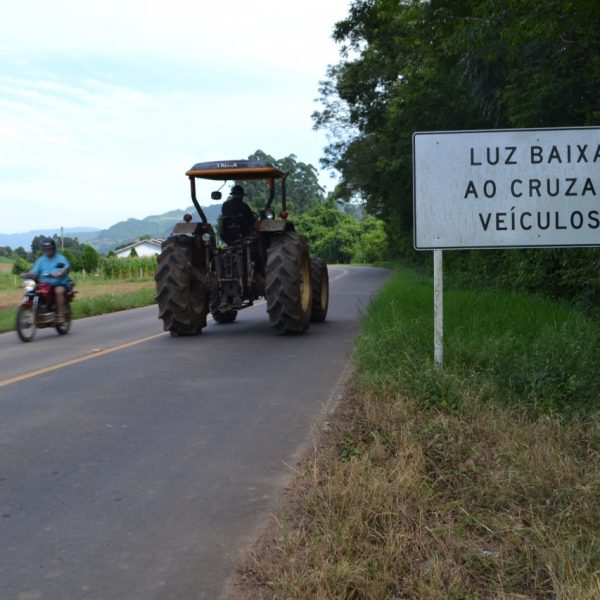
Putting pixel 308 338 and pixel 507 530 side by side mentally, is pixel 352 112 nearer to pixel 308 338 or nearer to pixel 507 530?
pixel 308 338

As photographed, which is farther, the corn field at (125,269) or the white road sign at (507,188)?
the corn field at (125,269)

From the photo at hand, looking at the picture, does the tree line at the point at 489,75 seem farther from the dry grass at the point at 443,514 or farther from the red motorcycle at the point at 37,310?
the red motorcycle at the point at 37,310

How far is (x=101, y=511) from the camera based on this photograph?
429cm

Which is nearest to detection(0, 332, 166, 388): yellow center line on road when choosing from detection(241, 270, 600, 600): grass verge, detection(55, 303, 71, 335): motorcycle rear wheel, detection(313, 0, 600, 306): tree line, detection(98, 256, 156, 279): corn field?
detection(55, 303, 71, 335): motorcycle rear wheel

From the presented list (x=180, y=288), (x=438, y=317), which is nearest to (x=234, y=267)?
(x=180, y=288)

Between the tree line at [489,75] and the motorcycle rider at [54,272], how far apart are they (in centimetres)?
673

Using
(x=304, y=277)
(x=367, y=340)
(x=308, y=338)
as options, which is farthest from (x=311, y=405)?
(x=304, y=277)

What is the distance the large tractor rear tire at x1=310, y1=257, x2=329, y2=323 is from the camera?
13320 mm

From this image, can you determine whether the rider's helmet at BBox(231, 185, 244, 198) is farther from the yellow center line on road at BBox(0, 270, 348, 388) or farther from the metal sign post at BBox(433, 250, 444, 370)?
the metal sign post at BBox(433, 250, 444, 370)

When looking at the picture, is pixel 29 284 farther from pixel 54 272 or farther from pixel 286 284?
pixel 286 284

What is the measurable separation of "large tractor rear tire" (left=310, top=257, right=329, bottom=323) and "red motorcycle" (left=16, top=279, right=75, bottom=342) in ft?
13.8

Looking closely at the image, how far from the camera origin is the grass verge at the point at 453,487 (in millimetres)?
3125

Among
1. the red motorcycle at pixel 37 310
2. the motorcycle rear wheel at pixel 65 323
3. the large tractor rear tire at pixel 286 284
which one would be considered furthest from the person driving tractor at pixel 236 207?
the motorcycle rear wheel at pixel 65 323

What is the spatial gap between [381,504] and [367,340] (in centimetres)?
467
